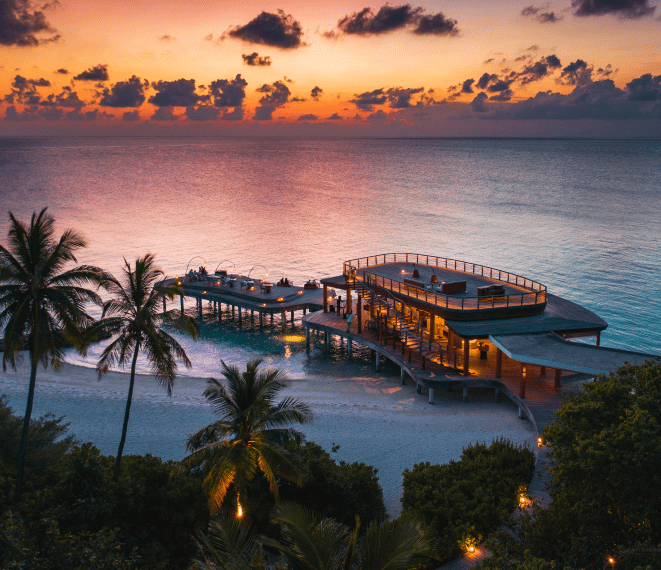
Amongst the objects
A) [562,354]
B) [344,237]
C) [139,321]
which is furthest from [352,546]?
[344,237]

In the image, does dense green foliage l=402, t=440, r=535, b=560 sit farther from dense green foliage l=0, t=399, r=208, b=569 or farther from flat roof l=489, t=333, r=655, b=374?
Result: dense green foliage l=0, t=399, r=208, b=569

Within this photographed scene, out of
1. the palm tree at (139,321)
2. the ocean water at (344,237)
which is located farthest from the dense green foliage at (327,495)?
the palm tree at (139,321)

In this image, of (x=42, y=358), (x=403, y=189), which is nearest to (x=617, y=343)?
(x=42, y=358)

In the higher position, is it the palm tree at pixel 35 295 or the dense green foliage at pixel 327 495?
the palm tree at pixel 35 295

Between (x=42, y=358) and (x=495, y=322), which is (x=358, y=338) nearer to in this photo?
(x=495, y=322)

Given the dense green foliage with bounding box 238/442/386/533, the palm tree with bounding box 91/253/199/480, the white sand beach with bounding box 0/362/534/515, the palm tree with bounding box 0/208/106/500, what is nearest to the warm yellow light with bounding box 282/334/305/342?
the white sand beach with bounding box 0/362/534/515

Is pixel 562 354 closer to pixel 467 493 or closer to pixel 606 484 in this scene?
pixel 467 493

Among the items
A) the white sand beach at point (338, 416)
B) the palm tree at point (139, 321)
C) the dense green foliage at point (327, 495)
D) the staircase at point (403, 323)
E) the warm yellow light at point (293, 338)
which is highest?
the palm tree at point (139, 321)

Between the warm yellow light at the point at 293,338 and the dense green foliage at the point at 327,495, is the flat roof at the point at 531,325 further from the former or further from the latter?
the warm yellow light at the point at 293,338
